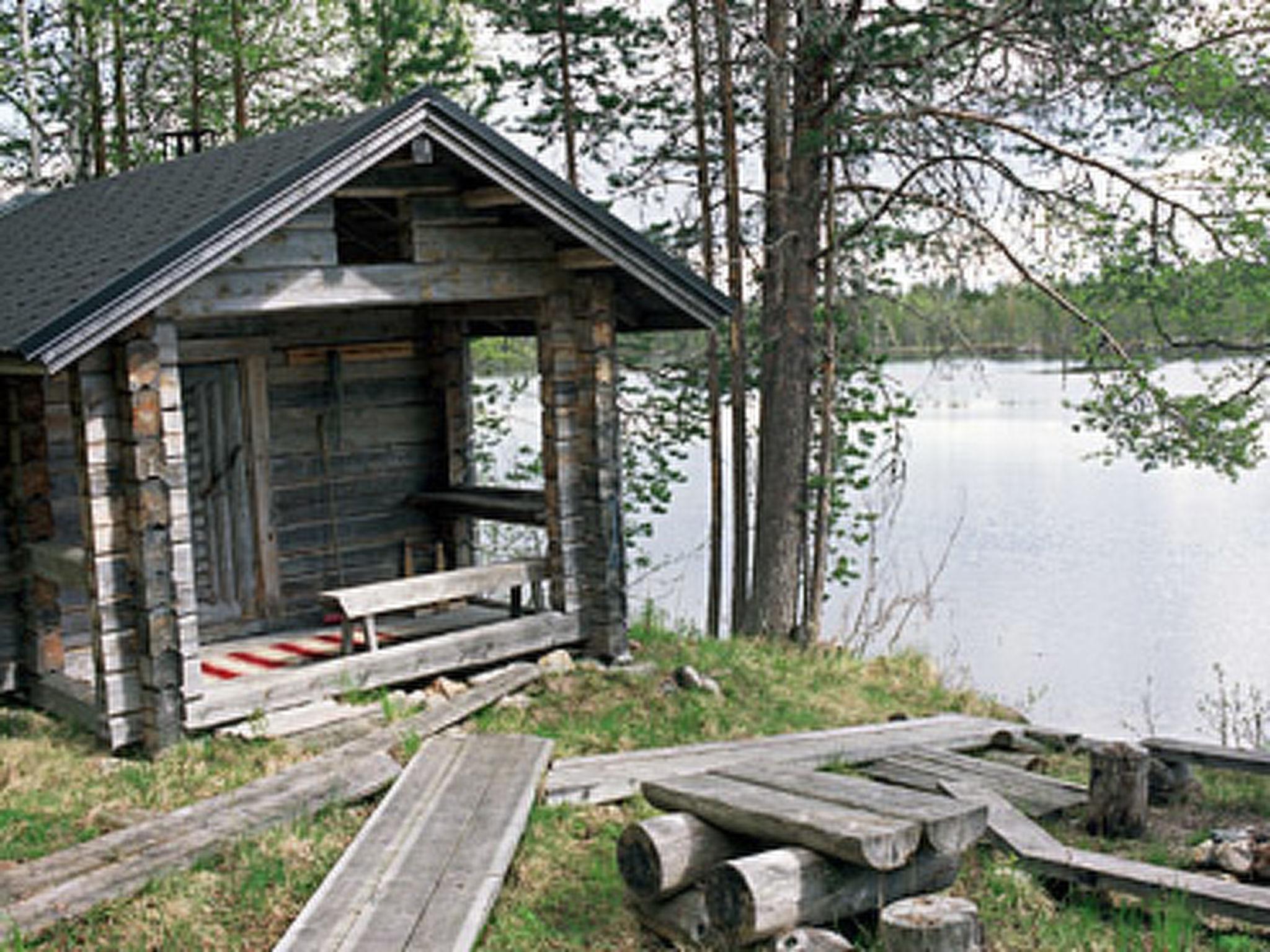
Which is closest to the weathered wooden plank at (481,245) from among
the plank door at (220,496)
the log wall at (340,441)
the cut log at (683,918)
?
the log wall at (340,441)

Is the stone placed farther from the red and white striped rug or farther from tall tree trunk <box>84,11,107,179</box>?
tall tree trunk <box>84,11,107,179</box>

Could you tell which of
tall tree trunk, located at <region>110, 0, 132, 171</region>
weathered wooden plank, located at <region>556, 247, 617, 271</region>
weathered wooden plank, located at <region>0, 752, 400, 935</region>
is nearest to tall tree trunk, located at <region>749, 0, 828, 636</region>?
weathered wooden plank, located at <region>556, 247, 617, 271</region>

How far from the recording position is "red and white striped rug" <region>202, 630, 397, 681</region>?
1066cm

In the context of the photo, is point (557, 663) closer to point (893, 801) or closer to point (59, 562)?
point (59, 562)

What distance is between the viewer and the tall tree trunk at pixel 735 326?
1616 centimetres

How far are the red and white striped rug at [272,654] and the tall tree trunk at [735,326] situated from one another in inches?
242

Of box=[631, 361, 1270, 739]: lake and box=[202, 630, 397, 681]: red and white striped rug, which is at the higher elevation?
box=[202, 630, 397, 681]: red and white striped rug

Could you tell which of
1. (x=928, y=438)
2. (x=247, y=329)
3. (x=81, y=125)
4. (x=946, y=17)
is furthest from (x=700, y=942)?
(x=928, y=438)

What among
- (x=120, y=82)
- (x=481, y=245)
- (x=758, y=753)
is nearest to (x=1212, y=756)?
(x=758, y=753)

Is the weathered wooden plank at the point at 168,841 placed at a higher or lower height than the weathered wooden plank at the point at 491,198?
lower

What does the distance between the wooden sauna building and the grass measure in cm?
49

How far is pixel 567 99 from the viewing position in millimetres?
18656

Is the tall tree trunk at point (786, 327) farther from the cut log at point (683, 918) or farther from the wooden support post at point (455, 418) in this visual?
the cut log at point (683, 918)

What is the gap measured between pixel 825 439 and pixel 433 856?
10.3m
